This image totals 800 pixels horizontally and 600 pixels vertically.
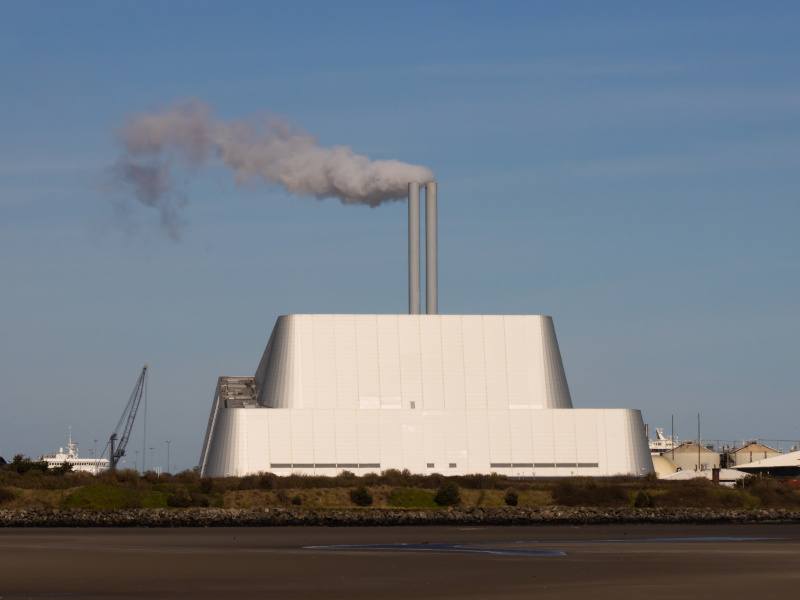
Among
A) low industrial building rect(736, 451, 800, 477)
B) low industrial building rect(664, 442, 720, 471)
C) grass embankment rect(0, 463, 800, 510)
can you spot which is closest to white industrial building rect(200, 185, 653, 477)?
grass embankment rect(0, 463, 800, 510)

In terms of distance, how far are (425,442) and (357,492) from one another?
12.9m

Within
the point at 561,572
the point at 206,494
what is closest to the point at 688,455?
the point at 206,494

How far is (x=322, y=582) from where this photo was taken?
86.0 ft

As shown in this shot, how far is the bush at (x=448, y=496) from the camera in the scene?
71500 millimetres

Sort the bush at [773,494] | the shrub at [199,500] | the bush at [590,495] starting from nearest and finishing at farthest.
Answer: the shrub at [199,500] < the bush at [590,495] < the bush at [773,494]

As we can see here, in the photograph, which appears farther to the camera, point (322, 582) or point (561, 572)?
point (561, 572)

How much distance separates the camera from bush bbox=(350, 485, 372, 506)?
7194 centimetres

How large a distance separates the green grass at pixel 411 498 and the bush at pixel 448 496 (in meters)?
0.29

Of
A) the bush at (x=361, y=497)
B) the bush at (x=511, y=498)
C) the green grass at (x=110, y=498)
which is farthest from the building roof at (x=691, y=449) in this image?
the green grass at (x=110, y=498)

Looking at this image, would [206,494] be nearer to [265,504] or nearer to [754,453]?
[265,504]

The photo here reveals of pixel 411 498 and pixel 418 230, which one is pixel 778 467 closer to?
pixel 418 230

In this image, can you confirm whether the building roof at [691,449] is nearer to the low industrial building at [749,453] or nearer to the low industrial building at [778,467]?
the low industrial building at [749,453]

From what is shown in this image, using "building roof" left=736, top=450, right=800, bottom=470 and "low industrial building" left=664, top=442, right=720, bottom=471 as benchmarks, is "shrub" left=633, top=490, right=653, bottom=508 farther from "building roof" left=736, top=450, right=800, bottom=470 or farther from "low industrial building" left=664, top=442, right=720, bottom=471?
"low industrial building" left=664, top=442, right=720, bottom=471

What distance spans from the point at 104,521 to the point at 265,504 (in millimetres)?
15413
